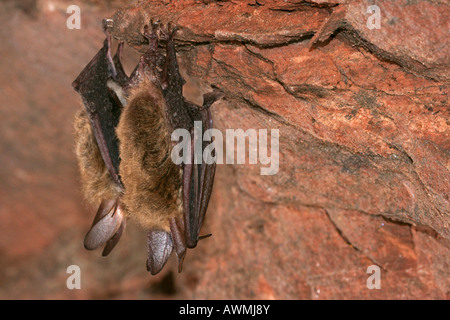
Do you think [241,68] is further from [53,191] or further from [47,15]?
[53,191]

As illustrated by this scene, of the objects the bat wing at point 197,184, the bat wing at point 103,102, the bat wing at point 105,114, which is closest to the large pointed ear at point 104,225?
the bat wing at point 105,114

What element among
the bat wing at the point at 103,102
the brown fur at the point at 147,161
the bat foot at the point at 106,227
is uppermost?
the bat wing at the point at 103,102

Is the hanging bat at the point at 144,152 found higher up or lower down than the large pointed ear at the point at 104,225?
higher up

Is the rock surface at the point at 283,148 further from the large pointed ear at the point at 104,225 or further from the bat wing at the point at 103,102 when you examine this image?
the large pointed ear at the point at 104,225

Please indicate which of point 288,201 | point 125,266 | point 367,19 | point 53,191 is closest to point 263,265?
point 288,201

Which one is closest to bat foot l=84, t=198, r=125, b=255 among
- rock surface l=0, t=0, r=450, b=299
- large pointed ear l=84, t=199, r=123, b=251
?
large pointed ear l=84, t=199, r=123, b=251

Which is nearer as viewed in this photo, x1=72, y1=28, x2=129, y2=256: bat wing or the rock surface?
the rock surface

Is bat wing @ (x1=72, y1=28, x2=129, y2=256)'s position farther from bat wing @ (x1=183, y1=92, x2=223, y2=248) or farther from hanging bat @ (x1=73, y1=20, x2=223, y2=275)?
bat wing @ (x1=183, y1=92, x2=223, y2=248)
